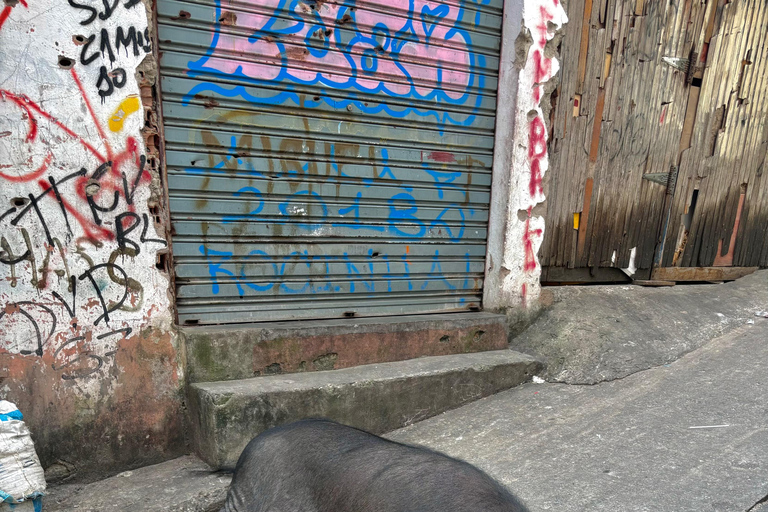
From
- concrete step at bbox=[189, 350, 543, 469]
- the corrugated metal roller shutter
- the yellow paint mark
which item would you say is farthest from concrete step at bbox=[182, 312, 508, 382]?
the yellow paint mark

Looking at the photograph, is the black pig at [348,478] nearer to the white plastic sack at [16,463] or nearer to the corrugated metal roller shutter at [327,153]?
the white plastic sack at [16,463]

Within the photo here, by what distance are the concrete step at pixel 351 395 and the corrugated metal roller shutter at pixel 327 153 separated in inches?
21.6

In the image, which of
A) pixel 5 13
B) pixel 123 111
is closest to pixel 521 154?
pixel 123 111

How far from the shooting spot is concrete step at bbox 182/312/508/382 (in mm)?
3471

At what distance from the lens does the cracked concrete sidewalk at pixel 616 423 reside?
2785mm

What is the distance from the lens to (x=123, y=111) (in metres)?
3.11

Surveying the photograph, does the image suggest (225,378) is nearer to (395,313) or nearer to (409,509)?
(395,313)

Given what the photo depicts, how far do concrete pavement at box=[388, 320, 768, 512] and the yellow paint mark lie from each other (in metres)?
2.78

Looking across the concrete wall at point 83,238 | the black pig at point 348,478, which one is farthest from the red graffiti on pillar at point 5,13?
the black pig at point 348,478

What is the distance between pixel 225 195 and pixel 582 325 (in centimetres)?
323

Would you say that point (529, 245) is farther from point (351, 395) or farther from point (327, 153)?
point (351, 395)

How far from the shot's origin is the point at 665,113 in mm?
5199

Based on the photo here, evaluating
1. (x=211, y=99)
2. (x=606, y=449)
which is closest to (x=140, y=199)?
(x=211, y=99)

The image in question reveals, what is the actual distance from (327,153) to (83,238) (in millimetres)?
1750
